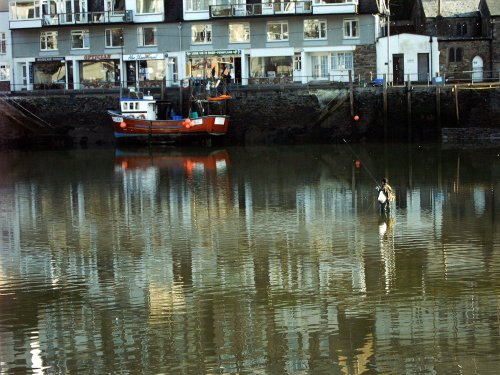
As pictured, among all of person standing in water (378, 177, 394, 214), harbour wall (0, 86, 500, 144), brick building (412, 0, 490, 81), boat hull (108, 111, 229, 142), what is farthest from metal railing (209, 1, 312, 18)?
person standing in water (378, 177, 394, 214)

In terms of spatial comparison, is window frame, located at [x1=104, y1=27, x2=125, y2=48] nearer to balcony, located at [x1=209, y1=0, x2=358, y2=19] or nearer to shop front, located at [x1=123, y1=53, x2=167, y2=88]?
shop front, located at [x1=123, y1=53, x2=167, y2=88]

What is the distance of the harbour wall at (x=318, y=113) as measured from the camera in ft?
181

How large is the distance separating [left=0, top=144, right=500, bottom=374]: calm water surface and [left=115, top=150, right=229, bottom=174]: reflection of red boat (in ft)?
15.1

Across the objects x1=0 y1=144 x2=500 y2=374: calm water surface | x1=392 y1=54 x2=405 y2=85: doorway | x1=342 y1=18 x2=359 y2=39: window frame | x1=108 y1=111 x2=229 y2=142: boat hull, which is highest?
x1=342 y1=18 x2=359 y2=39: window frame

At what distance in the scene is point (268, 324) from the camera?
19250mm

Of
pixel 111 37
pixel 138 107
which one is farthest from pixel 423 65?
pixel 111 37

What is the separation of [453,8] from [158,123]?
89.4 feet

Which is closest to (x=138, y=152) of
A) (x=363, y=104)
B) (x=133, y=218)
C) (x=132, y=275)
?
(x=363, y=104)

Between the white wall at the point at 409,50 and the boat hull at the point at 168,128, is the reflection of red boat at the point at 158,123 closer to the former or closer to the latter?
the boat hull at the point at 168,128

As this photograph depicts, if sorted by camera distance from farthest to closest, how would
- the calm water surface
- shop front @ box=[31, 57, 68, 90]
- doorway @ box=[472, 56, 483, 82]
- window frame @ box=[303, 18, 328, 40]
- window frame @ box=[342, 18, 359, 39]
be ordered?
1. shop front @ box=[31, 57, 68, 90]
2. doorway @ box=[472, 56, 483, 82]
3. window frame @ box=[303, 18, 328, 40]
4. window frame @ box=[342, 18, 359, 39]
5. the calm water surface

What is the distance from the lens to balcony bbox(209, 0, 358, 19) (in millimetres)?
62562

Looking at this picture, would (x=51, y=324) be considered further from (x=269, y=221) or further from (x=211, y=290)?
(x=269, y=221)

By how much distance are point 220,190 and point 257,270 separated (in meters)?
15.3

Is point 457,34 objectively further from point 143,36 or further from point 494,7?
point 143,36
